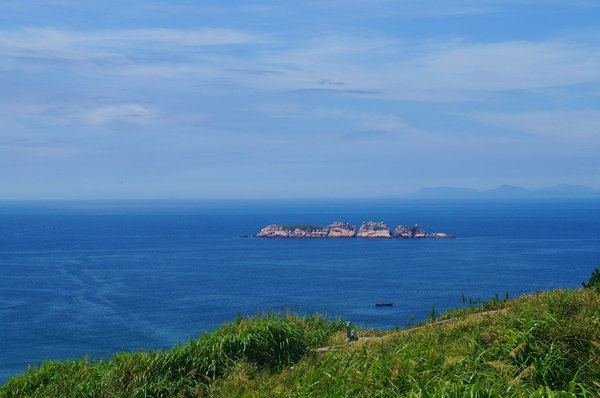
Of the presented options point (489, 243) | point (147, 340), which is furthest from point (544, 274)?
point (147, 340)

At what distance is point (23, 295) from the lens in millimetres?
87000

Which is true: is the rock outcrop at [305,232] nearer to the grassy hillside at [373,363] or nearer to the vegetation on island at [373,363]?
the vegetation on island at [373,363]

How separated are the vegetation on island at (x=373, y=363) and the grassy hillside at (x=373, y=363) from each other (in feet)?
0.10

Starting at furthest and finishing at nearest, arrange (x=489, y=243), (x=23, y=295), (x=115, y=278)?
(x=489, y=243) → (x=115, y=278) → (x=23, y=295)

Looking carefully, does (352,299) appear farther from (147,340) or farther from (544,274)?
(544,274)

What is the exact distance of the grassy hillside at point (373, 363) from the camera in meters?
10.9

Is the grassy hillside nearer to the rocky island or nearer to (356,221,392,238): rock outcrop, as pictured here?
the rocky island

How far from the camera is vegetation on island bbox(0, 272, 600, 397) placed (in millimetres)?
10867

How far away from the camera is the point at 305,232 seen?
604ft

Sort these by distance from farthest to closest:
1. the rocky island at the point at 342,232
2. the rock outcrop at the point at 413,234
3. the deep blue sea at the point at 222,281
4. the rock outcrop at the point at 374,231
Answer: the rock outcrop at the point at 374,231, the rocky island at the point at 342,232, the rock outcrop at the point at 413,234, the deep blue sea at the point at 222,281

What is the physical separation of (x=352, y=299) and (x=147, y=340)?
101ft

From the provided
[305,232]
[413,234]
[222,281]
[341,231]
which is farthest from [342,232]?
[222,281]

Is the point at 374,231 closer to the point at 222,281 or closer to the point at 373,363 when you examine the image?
the point at 222,281

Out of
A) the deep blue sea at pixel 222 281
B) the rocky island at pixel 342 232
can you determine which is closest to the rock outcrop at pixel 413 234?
the rocky island at pixel 342 232
